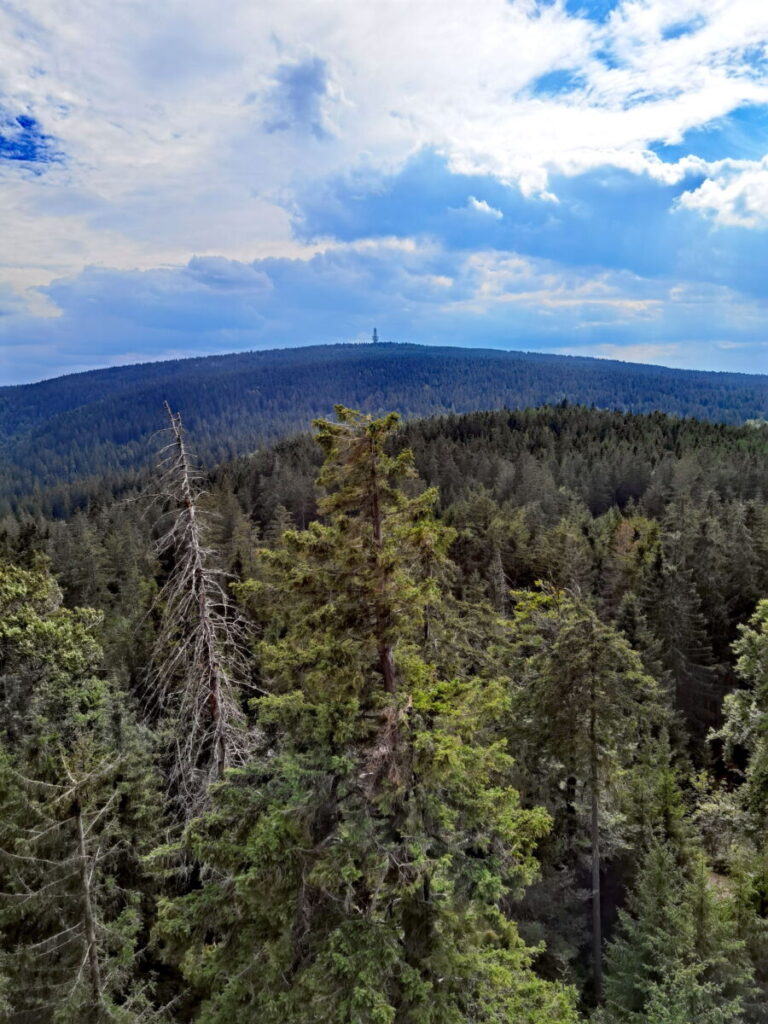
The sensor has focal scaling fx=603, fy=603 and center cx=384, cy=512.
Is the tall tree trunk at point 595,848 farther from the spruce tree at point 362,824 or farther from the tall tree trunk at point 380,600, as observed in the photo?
the tall tree trunk at point 380,600

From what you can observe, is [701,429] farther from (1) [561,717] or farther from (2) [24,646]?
(2) [24,646]

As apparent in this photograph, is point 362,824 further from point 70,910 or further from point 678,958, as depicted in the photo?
point 70,910

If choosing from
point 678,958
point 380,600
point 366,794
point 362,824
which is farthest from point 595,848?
point 380,600

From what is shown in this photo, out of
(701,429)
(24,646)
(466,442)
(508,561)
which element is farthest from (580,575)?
(701,429)

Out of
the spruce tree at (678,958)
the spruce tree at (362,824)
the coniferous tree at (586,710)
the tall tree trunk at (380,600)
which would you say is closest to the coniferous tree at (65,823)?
the spruce tree at (362,824)

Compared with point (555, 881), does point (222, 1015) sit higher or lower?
higher

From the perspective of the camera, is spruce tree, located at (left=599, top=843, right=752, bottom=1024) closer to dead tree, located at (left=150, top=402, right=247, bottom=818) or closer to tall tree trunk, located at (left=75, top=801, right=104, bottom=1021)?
dead tree, located at (left=150, top=402, right=247, bottom=818)

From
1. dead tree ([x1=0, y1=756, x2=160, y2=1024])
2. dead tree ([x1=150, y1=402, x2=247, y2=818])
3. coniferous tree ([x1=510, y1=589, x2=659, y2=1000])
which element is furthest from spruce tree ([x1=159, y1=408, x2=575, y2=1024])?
coniferous tree ([x1=510, y1=589, x2=659, y2=1000])
